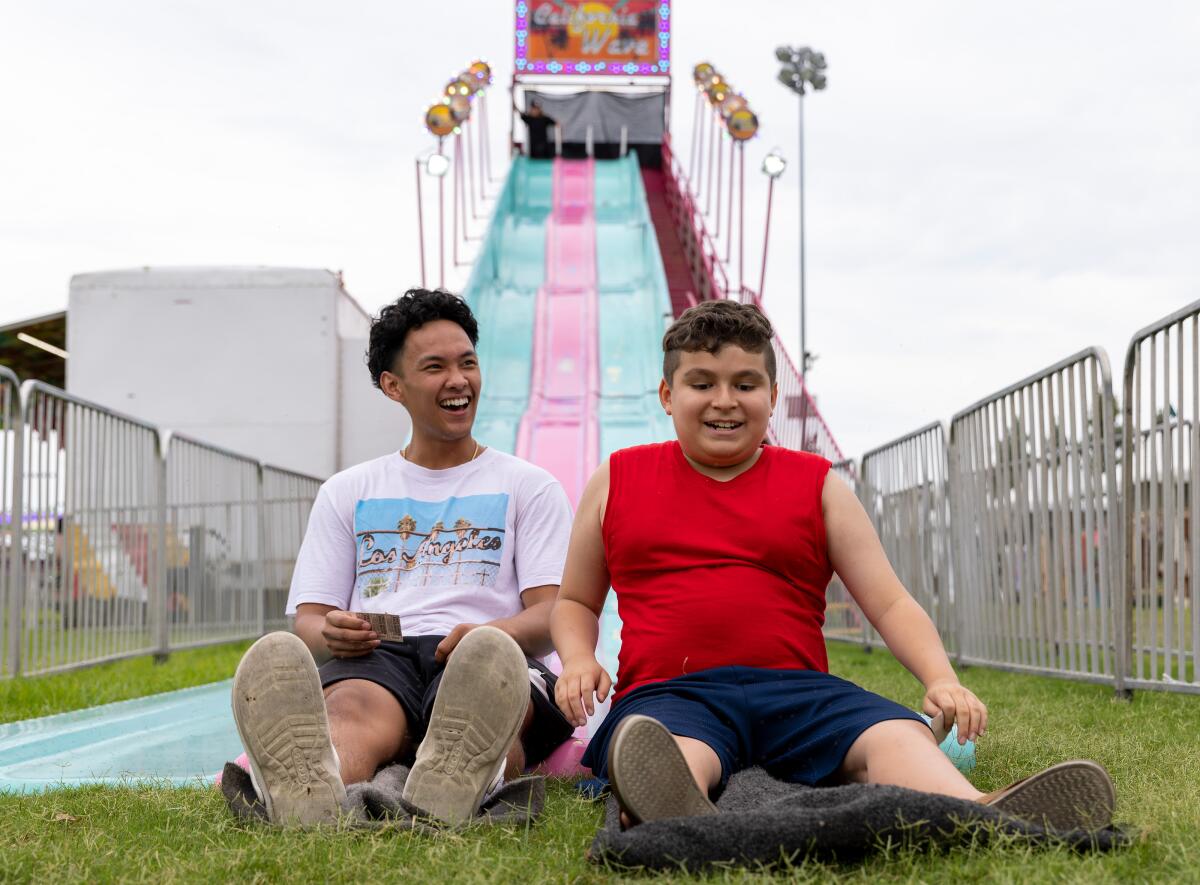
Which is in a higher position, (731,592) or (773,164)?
(773,164)

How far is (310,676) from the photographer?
236 centimetres

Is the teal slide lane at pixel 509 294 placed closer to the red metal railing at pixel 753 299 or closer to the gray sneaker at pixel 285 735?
the red metal railing at pixel 753 299

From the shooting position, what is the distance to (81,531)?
6.15 metres

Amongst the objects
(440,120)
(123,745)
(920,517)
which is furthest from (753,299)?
(123,745)

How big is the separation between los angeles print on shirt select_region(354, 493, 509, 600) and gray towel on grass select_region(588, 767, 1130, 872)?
4.14 ft

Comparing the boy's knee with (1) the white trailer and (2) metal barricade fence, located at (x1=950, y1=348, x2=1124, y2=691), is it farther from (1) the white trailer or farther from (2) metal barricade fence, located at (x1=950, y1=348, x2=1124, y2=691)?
(1) the white trailer

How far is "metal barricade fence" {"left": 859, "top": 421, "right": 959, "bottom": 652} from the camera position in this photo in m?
6.53

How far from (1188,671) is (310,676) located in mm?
3490

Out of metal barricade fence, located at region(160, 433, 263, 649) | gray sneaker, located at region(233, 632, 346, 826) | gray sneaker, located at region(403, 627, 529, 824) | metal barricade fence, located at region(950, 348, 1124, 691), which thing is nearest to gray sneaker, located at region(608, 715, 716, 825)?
gray sneaker, located at region(403, 627, 529, 824)

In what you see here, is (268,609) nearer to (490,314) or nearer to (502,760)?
(490,314)

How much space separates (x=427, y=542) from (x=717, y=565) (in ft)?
2.86

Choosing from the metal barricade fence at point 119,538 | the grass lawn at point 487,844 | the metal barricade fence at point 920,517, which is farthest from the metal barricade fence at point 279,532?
the grass lawn at point 487,844

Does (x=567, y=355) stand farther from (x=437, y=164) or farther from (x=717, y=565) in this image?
(x=717, y=565)

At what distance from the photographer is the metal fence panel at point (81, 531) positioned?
555cm
